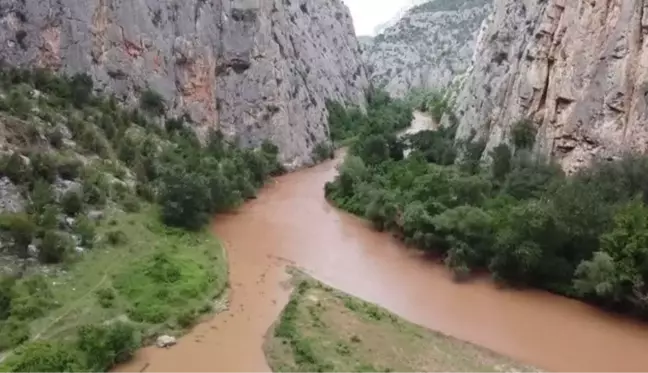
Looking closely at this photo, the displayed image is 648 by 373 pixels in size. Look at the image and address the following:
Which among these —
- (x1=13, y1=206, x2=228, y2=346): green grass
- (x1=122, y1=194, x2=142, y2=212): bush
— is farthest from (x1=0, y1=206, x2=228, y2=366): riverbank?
(x1=122, y1=194, x2=142, y2=212): bush

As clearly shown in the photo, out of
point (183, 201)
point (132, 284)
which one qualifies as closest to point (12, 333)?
point (132, 284)

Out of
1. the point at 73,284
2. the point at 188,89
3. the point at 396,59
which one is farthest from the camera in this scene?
the point at 396,59

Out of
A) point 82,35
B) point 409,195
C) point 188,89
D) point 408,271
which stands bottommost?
point 408,271

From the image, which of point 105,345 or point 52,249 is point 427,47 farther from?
point 105,345

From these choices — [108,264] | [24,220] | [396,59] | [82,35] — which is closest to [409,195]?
[108,264]

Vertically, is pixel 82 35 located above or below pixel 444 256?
above

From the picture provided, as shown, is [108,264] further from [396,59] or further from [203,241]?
[396,59]

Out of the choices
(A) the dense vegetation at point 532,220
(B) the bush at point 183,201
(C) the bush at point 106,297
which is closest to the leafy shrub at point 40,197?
(C) the bush at point 106,297
